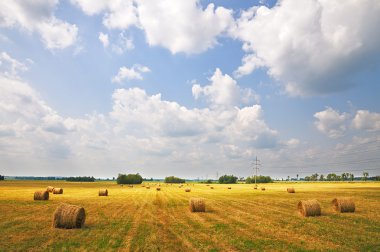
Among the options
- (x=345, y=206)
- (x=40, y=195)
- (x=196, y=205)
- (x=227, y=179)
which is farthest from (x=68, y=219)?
(x=227, y=179)

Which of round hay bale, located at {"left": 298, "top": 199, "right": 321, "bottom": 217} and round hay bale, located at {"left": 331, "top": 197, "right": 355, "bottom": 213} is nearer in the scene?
round hay bale, located at {"left": 298, "top": 199, "right": 321, "bottom": 217}

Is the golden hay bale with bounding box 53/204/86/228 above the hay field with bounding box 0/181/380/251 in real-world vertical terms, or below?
above

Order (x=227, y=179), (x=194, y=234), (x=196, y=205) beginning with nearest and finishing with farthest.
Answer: (x=194, y=234) → (x=196, y=205) → (x=227, y=179)

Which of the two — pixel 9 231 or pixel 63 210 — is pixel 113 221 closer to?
pixel 63 210

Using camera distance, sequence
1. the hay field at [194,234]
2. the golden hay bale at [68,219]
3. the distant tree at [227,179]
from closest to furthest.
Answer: the hay field at [194,234], the golden hay bale at [68,219], the distant tree at [227,179]

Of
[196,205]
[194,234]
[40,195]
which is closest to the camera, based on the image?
[194,234]

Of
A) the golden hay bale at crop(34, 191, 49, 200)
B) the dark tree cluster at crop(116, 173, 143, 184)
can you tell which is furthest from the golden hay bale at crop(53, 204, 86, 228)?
the dark tree cluster at crop(116, 173, 143, 184)

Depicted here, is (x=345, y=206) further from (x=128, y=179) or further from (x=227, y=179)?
(x=227, y=179)

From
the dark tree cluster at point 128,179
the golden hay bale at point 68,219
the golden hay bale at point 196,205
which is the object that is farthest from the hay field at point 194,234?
the dark tree cluster at point 128,179

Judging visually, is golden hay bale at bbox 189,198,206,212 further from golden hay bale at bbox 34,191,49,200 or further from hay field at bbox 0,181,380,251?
golden hay bale at bbox 34,191,49,200

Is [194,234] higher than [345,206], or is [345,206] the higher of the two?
[345,206]

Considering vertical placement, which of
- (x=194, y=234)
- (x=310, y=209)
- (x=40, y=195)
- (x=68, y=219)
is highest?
(x=40, y=195)

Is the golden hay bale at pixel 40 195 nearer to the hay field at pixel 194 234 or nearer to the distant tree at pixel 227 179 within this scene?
the hay field at pixel 194 234

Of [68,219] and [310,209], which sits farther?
[310,209]
